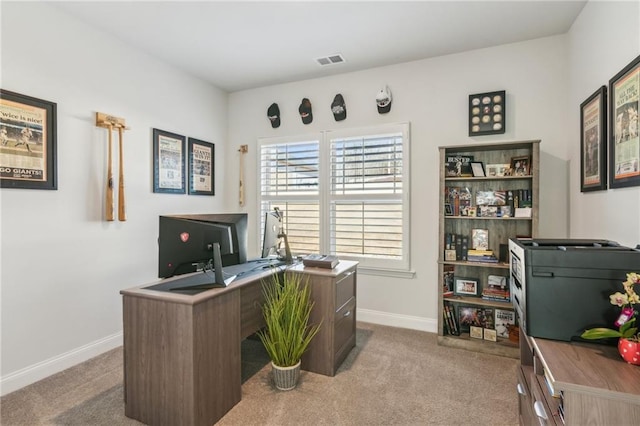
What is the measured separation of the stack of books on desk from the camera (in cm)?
297

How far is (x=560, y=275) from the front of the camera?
54.5 inches

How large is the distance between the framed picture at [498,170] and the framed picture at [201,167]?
317cm

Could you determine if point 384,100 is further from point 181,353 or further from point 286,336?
point 181,353

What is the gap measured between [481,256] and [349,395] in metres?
1.74

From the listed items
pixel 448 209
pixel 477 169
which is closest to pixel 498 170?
pixel 477 169

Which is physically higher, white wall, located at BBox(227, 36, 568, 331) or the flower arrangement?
white wall, located at BBox(227, 36, 568, 331)

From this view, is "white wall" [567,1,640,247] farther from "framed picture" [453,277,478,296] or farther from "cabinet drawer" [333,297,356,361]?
"cabinet drawer" [333,297,356,361]

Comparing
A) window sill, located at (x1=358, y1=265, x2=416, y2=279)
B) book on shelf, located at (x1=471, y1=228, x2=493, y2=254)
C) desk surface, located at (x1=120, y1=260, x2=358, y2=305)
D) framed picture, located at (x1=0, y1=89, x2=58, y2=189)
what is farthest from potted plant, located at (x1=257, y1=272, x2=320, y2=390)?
framed picture, located at (x1=0, y1=89, x2=58, y2=189)

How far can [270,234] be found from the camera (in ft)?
8.88

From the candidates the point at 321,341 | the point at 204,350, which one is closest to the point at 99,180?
the point at 204,350

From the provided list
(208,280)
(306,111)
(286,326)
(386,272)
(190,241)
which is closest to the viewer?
(190,241)

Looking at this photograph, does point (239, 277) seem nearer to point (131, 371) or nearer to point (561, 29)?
point (131, 371)

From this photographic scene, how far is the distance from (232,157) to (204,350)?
3.06 m

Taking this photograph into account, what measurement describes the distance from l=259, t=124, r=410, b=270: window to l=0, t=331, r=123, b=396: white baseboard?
6.86 ft
